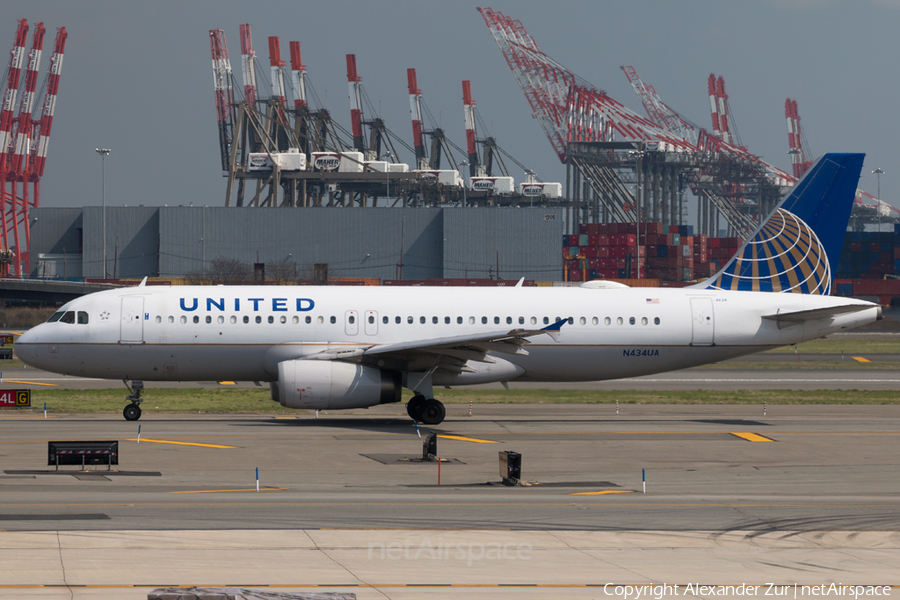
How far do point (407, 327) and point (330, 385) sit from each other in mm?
3998

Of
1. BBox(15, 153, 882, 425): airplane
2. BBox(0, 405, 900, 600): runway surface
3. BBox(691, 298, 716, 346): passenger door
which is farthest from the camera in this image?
BBox(691, 298, 716, 346): passenger door

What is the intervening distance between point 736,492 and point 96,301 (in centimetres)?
2132

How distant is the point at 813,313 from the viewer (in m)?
35.4

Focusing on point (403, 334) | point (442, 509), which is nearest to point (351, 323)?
point (403, 334)

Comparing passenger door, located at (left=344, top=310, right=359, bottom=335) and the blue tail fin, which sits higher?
the blue tail fin

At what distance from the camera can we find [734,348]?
36.2 meters

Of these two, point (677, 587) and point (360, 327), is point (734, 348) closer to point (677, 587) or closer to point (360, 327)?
point (360, 327)

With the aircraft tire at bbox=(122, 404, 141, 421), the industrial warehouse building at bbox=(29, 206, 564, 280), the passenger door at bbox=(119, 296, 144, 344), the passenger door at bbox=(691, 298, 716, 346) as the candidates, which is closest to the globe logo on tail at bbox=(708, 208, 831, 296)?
the passenger door at bbox=(691, 298, 716, 346)

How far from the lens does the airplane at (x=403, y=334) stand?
1286 inches

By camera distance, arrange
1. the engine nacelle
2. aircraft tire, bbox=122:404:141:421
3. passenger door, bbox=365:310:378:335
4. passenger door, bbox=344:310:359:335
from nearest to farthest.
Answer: the engine nacelle
aircraft tire, bbox=122:404:141:421
passenger door, bbox=344:310:359:335
passenger door, bbox=365:310:378:335

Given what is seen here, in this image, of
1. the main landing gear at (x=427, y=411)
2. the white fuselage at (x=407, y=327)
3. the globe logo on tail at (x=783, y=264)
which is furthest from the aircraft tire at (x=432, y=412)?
the globe logo on tail at (x=783, y=264)

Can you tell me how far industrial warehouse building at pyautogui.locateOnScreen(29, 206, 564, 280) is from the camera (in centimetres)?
15975

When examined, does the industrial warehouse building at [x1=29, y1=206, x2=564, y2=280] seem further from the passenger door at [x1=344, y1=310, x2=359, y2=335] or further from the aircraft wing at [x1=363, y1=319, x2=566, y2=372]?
the aircraft wing at [x1=363, y1=319, x2=566, y2=372]

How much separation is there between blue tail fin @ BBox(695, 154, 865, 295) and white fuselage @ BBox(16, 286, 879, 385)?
1.11 metres
